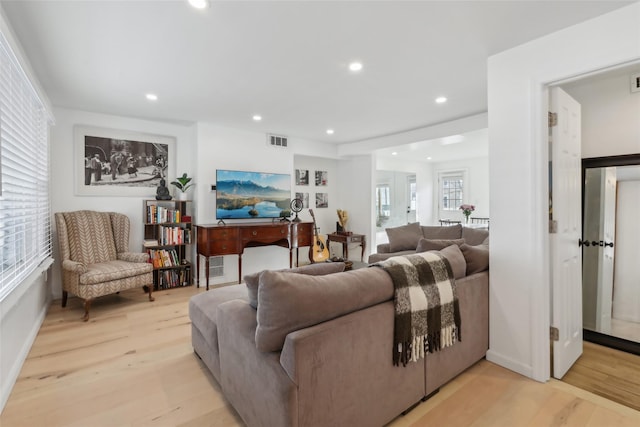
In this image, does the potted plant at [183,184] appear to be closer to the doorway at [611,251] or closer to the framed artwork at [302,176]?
the framed artwork at [302,176]

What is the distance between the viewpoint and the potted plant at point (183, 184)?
4.31 m

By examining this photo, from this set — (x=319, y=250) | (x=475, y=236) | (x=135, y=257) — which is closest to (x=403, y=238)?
(x=475, y=236)

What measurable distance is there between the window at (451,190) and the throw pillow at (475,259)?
5825 millimetres

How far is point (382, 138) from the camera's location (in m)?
5.29

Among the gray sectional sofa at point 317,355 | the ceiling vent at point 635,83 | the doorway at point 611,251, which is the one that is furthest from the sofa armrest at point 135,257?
the ceiling vent at point 635,83

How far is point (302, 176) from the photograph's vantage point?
615 cm

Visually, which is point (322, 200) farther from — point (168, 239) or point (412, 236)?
point (168, 239)

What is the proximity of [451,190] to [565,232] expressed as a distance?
6013 millimetres

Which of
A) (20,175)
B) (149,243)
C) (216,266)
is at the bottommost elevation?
(216,266)

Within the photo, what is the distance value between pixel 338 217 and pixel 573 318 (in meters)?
4.52

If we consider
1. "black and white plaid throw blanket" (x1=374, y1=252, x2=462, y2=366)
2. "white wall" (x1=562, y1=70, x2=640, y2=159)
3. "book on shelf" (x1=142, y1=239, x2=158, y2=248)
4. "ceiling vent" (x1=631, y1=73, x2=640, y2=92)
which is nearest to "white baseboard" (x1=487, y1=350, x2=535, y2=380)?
"black and white plaid throw blanket" (x1=374, y1=252, x2=462, y2=366)

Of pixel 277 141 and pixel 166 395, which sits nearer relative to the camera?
pixel 166 395

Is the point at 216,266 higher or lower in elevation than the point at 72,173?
lower

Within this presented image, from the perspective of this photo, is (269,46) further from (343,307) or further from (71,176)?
(71,176)
